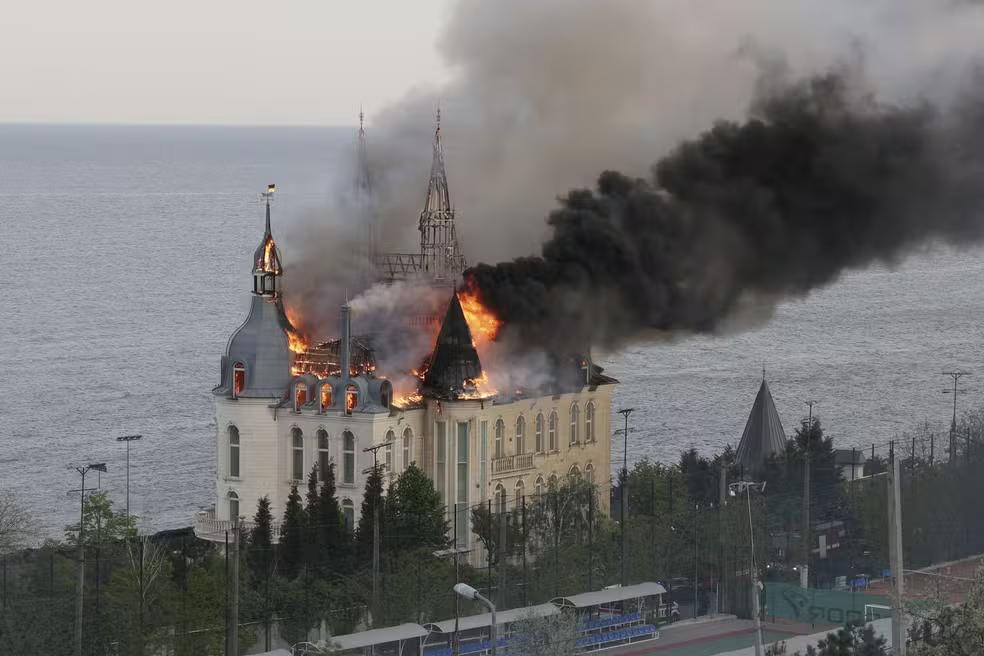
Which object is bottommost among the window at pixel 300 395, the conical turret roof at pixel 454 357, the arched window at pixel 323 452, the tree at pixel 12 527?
the tree at pixel 12 527

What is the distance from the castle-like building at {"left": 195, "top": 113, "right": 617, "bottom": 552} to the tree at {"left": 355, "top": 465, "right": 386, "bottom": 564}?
6.85ft

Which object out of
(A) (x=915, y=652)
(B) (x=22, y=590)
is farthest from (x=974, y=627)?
(B) (x=22, y=590)

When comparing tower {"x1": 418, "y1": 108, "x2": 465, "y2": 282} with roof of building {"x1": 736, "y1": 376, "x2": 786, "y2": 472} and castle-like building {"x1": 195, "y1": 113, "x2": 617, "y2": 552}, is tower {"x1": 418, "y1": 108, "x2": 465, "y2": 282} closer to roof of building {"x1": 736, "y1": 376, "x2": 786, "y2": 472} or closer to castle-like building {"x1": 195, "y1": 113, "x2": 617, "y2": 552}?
castle-like building {"x1": 195, "y1": 113, "x2": 617, "y2": 552}

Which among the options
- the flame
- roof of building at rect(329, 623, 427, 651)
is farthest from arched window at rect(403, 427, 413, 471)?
roof of building at rect(329, 623, 427, 651)

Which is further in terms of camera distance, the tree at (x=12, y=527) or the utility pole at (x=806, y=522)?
the tree at (x=12, y=527)

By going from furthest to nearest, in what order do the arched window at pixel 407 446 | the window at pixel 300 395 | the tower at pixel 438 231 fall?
the tower at pixel 438 231
the arched window at pixel 407 446
the window at pixel 300 395

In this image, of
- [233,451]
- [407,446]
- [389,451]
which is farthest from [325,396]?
[233,451]

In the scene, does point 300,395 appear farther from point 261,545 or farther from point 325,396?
point 261,545

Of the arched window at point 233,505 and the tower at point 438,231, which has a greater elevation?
the tower at point 438,231

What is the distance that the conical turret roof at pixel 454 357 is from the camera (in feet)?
258

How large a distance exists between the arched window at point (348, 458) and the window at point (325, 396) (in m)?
1.12

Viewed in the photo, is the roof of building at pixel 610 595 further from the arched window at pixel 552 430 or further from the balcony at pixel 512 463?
the arched window at pixel 552 430

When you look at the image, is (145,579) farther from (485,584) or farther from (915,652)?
(915,652)

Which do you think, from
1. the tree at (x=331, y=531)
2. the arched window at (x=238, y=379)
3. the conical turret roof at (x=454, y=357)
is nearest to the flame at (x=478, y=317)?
the conical turret roof at (x=454, y=357)
